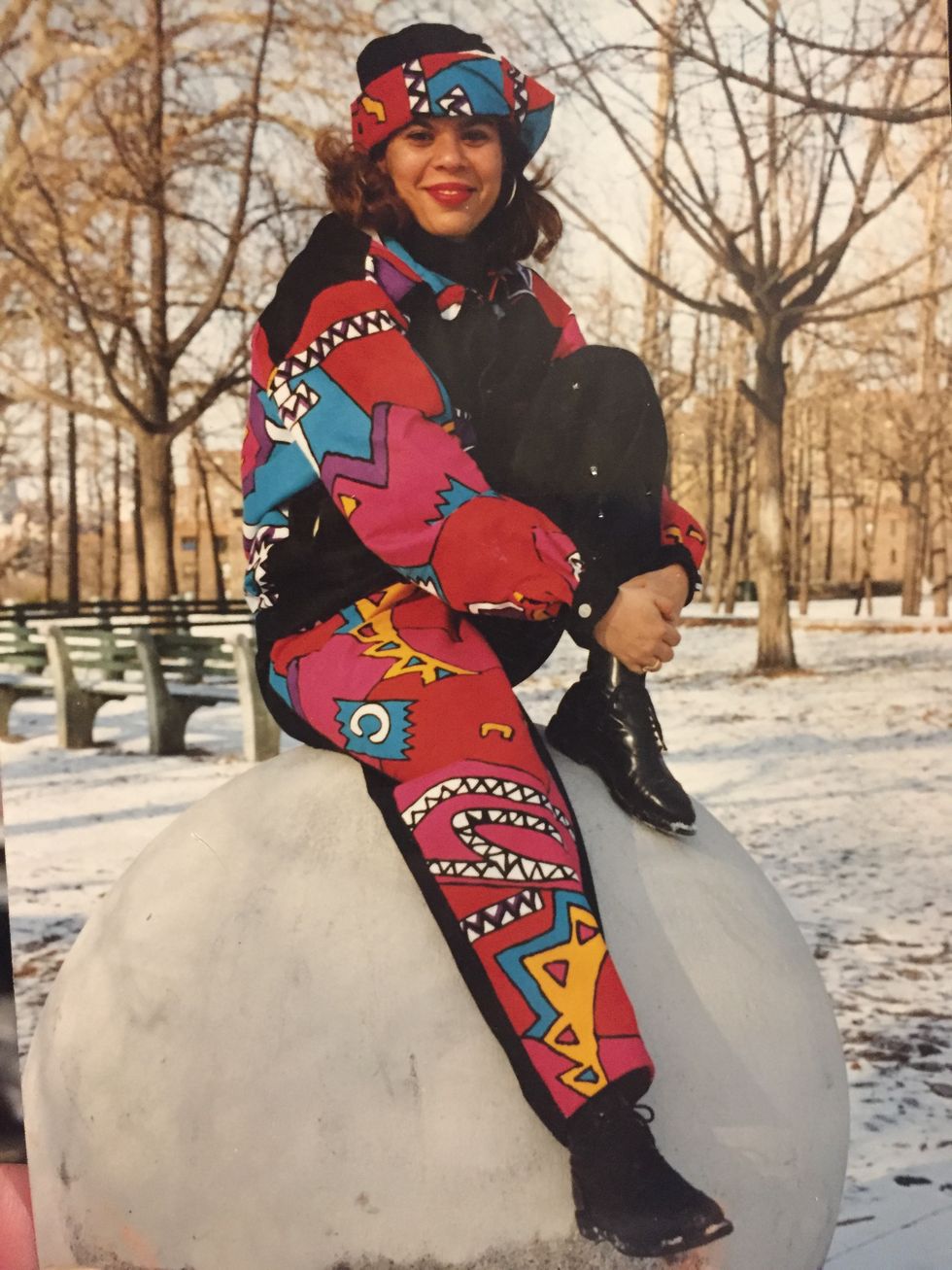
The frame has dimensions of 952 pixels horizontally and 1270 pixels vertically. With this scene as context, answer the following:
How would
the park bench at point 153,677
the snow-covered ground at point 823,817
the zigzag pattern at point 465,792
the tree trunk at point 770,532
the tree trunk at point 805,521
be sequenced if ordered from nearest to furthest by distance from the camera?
the zigzag pattern at point 465,792, the snow-covered ground at point 823,817, the park bench at point 153,677, the tree trunk at point 770,532, the tree trunk at point 805,521

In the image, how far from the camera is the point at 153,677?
9.12ft

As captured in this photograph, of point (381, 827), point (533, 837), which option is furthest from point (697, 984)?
point (381, 827)

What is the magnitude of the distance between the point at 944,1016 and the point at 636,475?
1.32m

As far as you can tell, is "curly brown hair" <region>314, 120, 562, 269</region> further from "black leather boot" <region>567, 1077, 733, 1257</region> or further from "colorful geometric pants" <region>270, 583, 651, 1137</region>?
"black leather boot" <region>567, 1077, 733, 1257</region>

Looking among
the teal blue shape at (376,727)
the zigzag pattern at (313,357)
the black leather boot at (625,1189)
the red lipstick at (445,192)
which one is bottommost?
the black leather boot at (625,1189)

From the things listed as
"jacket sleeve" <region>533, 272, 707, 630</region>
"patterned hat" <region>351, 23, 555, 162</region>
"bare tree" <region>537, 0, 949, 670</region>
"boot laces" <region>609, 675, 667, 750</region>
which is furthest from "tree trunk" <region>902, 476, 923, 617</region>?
"patterned hat" <region>351, 23, 555, 162</region>

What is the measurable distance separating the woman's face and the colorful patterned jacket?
82mm

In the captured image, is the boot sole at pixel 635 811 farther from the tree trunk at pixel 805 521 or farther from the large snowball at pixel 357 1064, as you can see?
the tree trunk at pixel 805 521

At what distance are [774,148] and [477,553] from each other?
137 cm

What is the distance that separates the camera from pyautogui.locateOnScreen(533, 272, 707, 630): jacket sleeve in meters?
1.78

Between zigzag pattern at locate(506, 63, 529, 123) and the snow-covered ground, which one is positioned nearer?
zigzag pattern at locate(506, 63, 529, 123)

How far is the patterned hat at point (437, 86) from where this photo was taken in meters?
1.97

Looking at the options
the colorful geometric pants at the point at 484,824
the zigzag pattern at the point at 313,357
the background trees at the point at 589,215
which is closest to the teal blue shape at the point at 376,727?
the colorful geometric pants at the point at 484,824

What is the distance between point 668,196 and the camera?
104 inches
